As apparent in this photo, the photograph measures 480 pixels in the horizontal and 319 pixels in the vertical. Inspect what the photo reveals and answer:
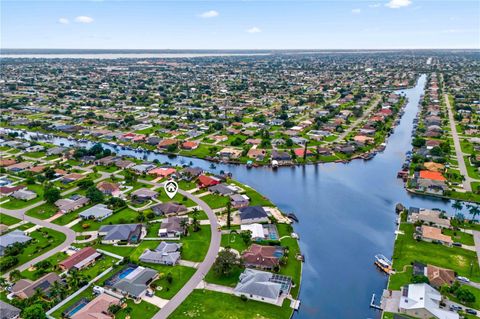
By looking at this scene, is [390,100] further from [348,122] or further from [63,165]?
[63,165]

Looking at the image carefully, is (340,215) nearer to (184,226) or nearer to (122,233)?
(184,226)

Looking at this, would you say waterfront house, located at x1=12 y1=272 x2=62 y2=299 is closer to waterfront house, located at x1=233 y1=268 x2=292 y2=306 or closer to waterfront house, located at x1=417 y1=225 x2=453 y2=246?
waterfront house, located at x1=233 y1=268 x2=292 y2=306

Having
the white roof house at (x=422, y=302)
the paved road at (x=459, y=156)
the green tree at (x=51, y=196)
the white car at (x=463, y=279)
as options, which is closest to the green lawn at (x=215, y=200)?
the green tree at (x=51, y=196)

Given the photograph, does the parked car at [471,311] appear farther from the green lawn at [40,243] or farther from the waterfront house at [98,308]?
the green lawn at [40,243]

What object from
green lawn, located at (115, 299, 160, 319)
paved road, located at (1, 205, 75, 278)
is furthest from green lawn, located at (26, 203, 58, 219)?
green lawn, located at (115, 299, 160, 319)

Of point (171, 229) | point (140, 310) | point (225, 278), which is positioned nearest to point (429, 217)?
point (225, 278)

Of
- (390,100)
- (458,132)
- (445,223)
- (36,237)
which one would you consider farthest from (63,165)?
(390,100)
